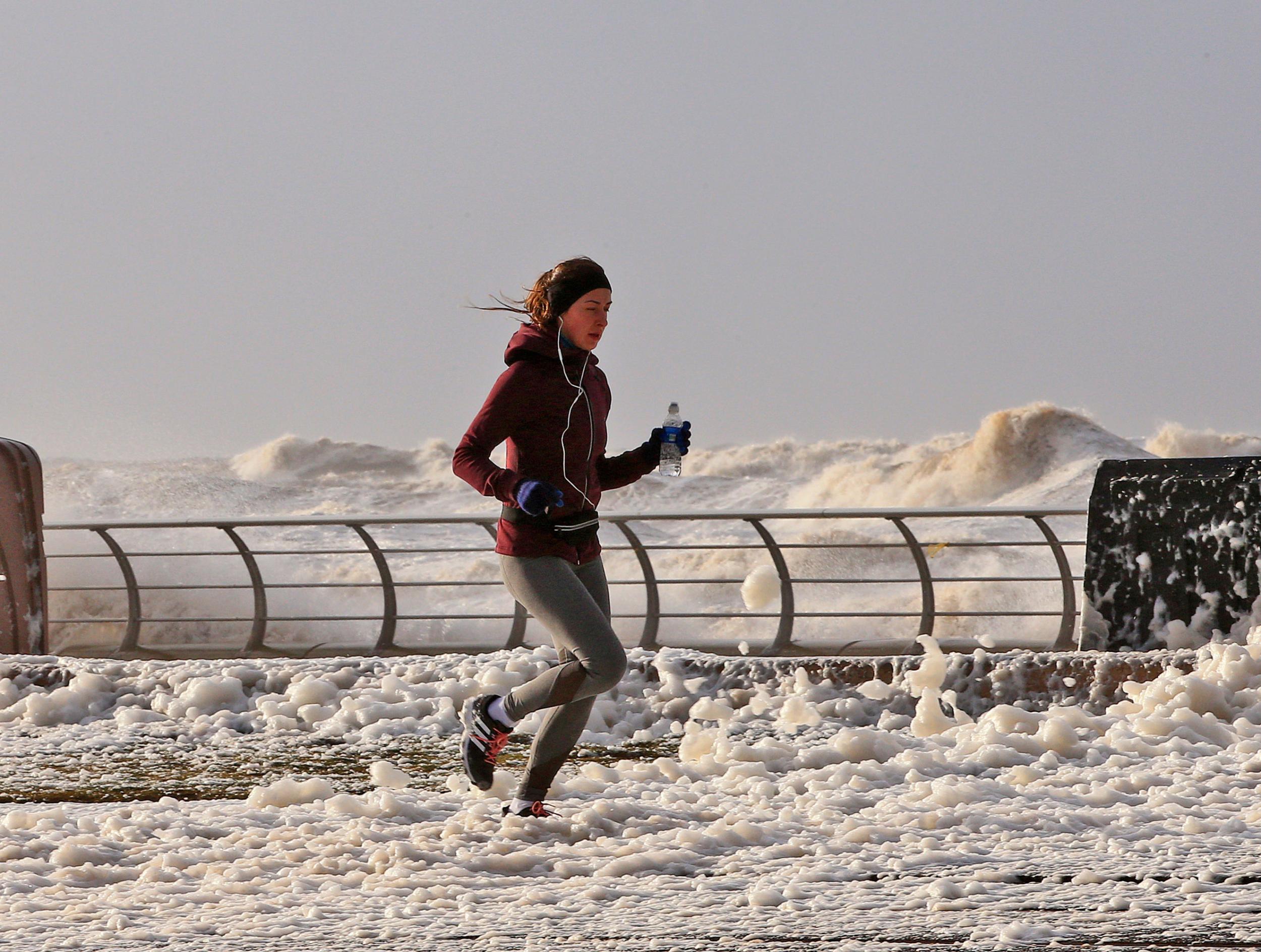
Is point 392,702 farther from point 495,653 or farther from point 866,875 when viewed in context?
point 866,875

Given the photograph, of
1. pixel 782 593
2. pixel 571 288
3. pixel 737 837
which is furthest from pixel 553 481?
pixel 782 593

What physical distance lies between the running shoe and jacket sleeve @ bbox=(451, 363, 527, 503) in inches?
42.6

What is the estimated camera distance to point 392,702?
7.52 metres

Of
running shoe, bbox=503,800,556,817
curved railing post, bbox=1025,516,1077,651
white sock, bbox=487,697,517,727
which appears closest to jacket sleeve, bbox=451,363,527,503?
white sock, bbox=487,697,517,727

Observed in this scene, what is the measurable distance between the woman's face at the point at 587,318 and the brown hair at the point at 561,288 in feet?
0.06

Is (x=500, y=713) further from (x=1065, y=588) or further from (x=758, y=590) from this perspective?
(x=1065, y=588)

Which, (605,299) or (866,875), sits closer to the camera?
(866,875)

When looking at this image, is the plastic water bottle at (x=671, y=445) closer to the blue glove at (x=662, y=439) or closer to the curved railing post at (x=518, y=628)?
the blue glove at (x=662, y=439)

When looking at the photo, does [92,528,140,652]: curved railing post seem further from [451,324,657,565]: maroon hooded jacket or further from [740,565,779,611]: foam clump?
[451,324,657,565]: maroon hooded jacket

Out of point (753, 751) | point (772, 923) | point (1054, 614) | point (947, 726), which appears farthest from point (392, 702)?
point (1054, 614)

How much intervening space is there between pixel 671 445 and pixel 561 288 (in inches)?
27.0

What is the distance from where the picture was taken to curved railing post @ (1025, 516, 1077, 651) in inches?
399

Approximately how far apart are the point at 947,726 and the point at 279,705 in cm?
341

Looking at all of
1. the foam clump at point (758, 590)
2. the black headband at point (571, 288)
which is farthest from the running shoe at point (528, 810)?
the foam clump at point (758, 590)
